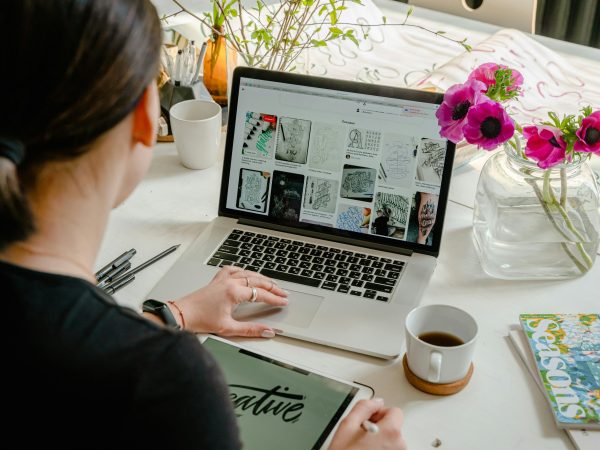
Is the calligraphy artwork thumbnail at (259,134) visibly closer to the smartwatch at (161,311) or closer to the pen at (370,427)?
the smartwatch at (161,311)

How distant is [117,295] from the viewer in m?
1.14

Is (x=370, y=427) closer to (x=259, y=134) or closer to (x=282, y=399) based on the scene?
(x=282, y=399)

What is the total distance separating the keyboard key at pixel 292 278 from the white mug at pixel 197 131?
396 millimetres

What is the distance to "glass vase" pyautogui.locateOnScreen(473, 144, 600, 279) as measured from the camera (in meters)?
1.11

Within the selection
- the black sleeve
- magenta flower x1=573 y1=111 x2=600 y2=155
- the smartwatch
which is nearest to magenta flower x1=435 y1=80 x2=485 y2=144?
magenta flower x1=573 y1=111 x2=600 y2=155

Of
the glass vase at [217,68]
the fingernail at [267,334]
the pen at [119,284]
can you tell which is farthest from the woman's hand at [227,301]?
the glass vase at [217,68]

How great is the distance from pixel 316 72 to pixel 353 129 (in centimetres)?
79

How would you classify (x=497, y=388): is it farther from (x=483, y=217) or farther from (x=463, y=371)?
(x=483, y=217)

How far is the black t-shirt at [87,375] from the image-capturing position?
1.89ft

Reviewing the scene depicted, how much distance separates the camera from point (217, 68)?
166cm

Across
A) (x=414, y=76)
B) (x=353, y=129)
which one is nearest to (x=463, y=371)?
(x=353, y=129)

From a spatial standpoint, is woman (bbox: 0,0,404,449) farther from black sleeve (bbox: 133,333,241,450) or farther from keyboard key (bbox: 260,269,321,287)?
keyboard key (bbox: 260,269,321,287)

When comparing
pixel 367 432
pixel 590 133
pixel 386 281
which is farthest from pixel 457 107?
pixel 367 432

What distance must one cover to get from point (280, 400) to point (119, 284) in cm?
37
